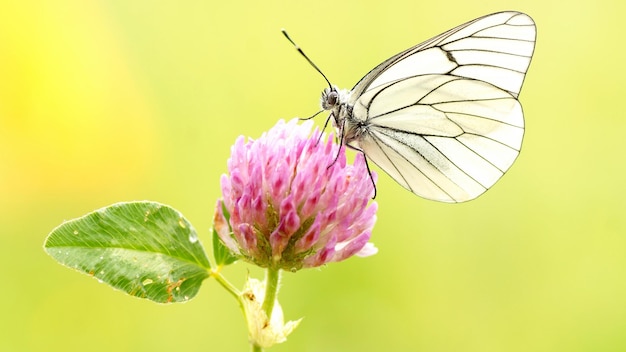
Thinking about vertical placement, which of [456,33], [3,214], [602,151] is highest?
[3,214]

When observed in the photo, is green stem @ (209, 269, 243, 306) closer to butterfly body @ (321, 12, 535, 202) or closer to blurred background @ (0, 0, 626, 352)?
butterfly body @ (321, 12, 535, 202)

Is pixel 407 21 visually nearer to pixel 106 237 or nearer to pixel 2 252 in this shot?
pixel 2 252

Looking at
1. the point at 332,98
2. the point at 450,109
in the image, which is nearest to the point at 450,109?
the point at 450,109

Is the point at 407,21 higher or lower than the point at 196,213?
higher

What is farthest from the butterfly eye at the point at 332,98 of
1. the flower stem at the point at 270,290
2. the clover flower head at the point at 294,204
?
the flower stem at the point at 270,290

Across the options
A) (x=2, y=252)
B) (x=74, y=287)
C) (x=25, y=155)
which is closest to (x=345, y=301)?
(x=74, y=287)

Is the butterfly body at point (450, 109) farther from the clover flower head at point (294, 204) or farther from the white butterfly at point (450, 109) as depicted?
the clover flower head at point (294, 204)

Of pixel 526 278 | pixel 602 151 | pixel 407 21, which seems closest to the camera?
pixel 526 278
